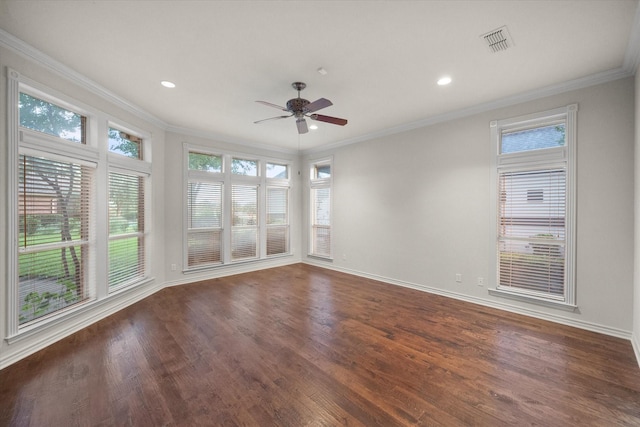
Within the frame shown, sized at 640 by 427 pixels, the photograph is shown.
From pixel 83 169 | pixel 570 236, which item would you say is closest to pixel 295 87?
pixel 83 169

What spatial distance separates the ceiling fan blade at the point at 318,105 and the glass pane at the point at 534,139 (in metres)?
2.71

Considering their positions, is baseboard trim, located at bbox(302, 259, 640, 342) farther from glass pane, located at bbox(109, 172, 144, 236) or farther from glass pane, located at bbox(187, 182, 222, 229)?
glass pane, located at bbox(109, 172, 144, 236)

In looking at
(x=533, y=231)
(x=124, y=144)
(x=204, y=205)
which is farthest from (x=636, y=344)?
(x=124, y=144)

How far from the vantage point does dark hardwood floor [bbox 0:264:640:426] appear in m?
1.78

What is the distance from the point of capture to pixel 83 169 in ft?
10.4

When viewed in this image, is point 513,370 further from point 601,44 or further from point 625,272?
point 601,44

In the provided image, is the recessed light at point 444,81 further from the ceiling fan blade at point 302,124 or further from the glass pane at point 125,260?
the glass pane at point 125,260

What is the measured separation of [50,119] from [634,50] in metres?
5.92

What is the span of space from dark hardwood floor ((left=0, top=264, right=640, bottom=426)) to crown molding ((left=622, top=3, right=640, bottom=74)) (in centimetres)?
288

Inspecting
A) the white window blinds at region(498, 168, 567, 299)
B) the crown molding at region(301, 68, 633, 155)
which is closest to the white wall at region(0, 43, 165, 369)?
the crown molding at region(301, 68, 633, 155)

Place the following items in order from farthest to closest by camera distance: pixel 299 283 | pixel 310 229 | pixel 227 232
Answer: pixel 310 229 < pixel 227 232 < pixel 299 283

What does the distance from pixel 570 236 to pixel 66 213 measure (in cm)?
597

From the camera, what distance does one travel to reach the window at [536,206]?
10.4 feet

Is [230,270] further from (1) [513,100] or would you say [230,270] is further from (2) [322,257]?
(1) [513,100]
